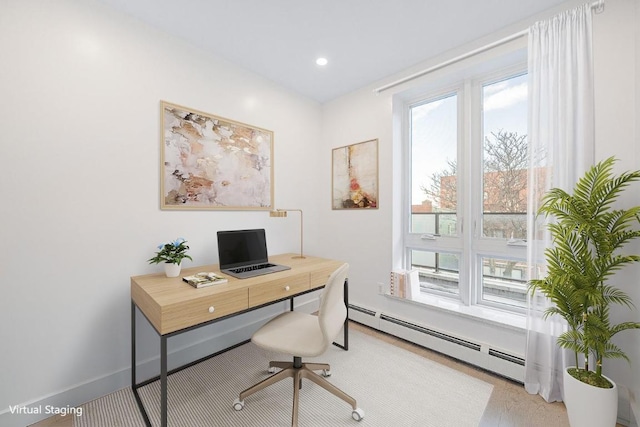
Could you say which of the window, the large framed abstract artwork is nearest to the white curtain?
the window

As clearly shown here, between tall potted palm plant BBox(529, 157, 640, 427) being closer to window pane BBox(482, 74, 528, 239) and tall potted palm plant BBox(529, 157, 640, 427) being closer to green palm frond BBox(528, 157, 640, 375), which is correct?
green palm frond BBox(528, 157, 640, 375)

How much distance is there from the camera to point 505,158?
2.19 meters

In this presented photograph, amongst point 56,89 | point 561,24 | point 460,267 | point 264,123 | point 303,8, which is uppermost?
point 303,8

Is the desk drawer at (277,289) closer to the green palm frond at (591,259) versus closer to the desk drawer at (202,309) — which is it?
the desk drawer at (202,309)

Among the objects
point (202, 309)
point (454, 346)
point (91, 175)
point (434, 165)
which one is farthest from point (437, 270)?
point (91, 175)

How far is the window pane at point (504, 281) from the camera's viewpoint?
2.12 m

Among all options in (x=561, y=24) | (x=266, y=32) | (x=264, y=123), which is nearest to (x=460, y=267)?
(x=561, y=24)

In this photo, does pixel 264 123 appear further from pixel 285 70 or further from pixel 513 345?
pixel 513 345

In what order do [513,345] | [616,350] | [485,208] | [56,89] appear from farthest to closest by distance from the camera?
[485,208], [513,345], [56,89], [616,350]

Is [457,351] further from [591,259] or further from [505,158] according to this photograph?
[505,158]

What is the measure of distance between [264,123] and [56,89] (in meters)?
1.51

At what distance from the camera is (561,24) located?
1.67 metres

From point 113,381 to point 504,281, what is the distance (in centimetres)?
310

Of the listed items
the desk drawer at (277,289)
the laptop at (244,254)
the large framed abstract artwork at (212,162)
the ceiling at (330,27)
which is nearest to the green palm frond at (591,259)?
the ceiling at (330,27)
